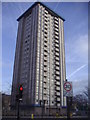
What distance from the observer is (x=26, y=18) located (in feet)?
222

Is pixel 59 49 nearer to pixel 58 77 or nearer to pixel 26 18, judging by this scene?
pixel 58 77

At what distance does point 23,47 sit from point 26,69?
12064mm

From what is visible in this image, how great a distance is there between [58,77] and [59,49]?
13630 millimetres

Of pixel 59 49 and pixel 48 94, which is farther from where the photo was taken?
pixel 59 49

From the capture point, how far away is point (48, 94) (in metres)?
51.3

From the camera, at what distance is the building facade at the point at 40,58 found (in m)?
49.5

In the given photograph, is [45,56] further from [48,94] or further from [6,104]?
[6,104]

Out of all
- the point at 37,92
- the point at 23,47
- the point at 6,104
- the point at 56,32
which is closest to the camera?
the point at 37,92

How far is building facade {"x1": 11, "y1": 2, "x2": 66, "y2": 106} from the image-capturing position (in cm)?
4947

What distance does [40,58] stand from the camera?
2087 inches

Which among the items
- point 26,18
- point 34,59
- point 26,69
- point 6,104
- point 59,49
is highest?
point 26,18

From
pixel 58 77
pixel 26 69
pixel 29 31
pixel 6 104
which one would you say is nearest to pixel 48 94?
pixel 58 77

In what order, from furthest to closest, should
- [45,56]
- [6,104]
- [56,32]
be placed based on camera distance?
[56,32]
[45,56]
[6,104]

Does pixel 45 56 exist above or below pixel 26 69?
above
